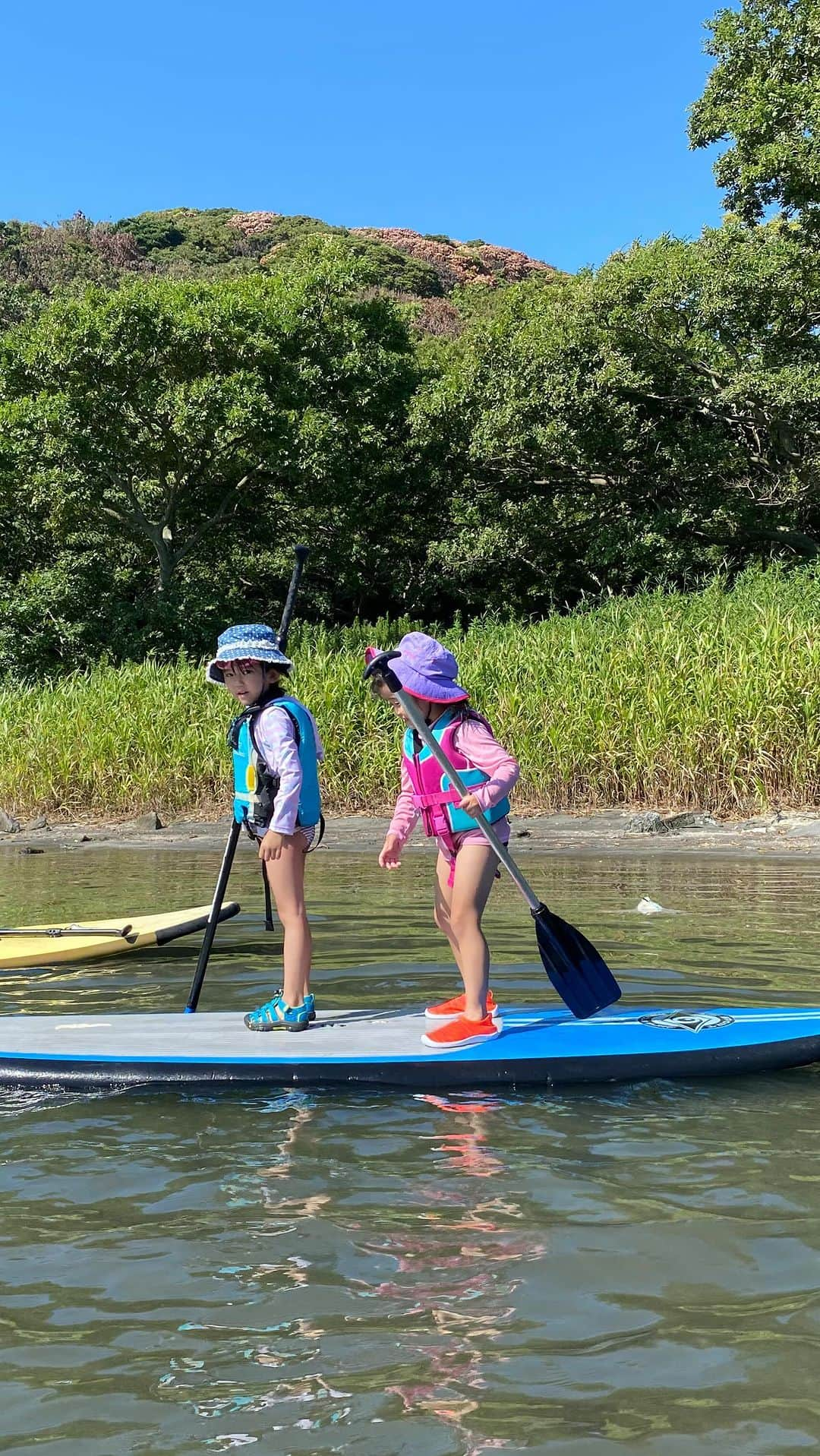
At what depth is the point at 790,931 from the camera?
741 centimetres

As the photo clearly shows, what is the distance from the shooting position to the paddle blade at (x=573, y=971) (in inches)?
192

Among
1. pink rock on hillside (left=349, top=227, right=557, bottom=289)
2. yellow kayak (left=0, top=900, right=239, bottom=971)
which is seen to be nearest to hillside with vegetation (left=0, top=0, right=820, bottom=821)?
yellow kayak (left=0, top=900, right=239, bottom=971)

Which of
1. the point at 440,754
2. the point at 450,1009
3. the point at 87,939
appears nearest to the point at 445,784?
the point at 440,754

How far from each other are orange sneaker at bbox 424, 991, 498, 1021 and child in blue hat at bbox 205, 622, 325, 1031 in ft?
1.49

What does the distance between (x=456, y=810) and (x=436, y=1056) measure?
0.87 meters

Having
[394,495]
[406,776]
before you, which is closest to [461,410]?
[394,495]

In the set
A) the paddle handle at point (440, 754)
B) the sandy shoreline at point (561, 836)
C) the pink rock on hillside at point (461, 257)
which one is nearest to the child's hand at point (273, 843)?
the paddle handle at point (440, 754)

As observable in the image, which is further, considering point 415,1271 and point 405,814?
point 405,814

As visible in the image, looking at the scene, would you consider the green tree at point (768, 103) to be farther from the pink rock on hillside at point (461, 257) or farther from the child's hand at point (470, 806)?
the pink rock on hillside at point (461, 257)

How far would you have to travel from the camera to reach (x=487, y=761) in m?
4.83

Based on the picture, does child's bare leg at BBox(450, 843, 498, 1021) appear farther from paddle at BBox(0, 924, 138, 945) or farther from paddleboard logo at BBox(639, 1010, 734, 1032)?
paddle at BBox(0, 924, 138, 945)

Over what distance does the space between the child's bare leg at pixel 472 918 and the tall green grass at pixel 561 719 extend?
26.4 feet

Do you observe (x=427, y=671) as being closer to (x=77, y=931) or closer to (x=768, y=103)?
(x=77, y=931)

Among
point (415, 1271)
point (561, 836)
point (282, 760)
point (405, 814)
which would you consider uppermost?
point (282, 760)
